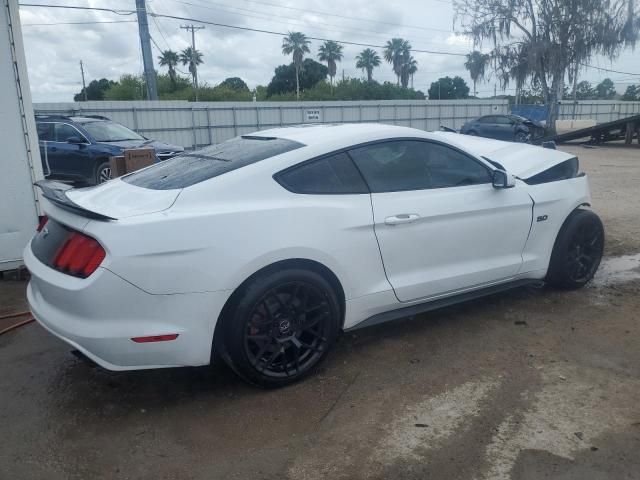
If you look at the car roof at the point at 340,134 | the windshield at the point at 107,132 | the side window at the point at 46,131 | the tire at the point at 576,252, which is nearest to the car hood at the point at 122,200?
the car roof at the point at 340,134

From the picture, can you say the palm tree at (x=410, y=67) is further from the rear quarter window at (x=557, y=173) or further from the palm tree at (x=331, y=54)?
the rear quarter window at (x=557, y=173)

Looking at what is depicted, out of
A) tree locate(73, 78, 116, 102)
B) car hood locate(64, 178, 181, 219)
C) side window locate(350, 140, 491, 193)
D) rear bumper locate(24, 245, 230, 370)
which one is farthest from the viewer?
tree locate(73, 78, 116, 102)

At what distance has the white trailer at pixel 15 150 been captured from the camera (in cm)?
522

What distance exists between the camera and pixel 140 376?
352cm

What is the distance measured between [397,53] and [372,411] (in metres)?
76.5

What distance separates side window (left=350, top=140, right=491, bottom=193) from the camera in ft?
11.9

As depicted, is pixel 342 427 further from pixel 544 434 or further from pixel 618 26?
pixel 618 26

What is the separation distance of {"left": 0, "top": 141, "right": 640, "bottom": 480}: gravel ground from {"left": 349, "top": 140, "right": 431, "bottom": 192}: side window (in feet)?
3.67

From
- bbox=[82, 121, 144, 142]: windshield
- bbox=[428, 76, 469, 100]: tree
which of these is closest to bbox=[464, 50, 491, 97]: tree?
bbox=[82, 121, 144, 142]: windshield

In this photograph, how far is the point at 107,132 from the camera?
40.6ft

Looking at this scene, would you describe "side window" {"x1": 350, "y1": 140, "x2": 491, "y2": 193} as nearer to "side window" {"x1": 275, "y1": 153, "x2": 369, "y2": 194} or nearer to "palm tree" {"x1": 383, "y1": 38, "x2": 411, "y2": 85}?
"side window" {"x1": 275, "y1": 153, "x2": 369, "y2": 194}

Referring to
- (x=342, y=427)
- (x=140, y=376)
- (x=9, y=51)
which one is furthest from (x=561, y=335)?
(x=9, y=51)

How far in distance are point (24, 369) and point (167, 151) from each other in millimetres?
8600

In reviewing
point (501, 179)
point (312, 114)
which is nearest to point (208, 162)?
point (501, 179)
